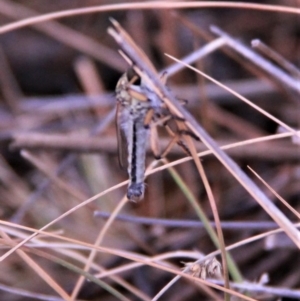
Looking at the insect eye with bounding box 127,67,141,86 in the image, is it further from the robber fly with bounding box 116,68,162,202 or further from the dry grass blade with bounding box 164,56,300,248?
the dry grass blade with bounding box 164,56,300,248

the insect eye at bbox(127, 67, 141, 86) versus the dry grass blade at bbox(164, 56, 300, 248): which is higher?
the insect eye at bbox(127, 67, 141, 86)

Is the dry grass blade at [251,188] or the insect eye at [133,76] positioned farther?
the insect eye at [133,76]

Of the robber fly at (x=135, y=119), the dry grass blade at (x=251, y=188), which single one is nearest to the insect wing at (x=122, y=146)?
the robber fly at (x=135, y=119)

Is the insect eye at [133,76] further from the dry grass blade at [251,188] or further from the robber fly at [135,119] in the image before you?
the dry grass blade at [251,188]

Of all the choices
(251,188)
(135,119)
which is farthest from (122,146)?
(251,188)

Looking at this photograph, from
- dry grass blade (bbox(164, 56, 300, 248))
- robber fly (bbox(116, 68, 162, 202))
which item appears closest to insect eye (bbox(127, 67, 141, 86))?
robber fly (bbox(116, 68, 162, 202))

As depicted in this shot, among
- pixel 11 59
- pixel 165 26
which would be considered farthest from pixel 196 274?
pixel 11 59

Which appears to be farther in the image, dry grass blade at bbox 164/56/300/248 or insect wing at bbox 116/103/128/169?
insect wing at bbox 116/103/128/169

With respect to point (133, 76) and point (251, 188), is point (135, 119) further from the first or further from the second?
point (251, 188)

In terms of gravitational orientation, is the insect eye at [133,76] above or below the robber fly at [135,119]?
above
